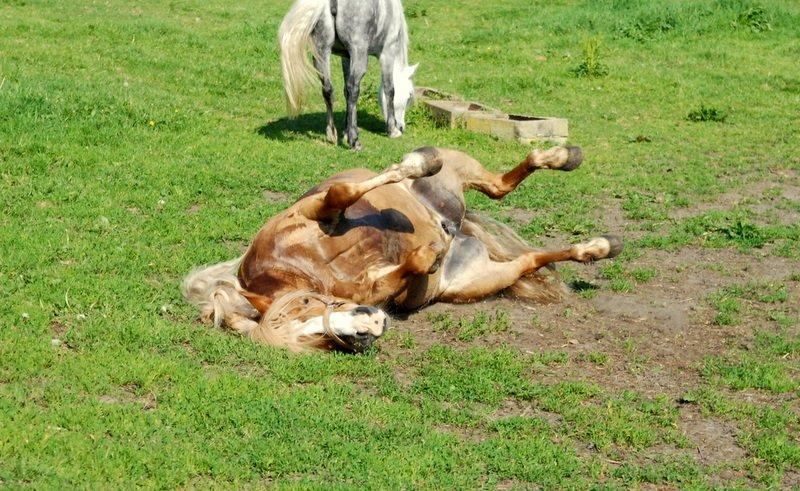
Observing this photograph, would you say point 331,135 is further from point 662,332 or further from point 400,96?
point 662,332

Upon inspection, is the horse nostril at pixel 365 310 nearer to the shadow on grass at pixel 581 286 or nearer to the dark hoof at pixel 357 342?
the dark hoof at pixel 357 342

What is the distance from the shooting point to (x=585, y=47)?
16359mm

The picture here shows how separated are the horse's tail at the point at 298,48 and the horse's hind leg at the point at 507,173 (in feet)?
13.2

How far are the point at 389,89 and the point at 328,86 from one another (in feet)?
3.06

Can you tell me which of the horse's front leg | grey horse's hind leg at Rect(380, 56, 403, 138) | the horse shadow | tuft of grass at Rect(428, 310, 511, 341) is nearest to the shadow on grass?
tuft of grass at Rect(428, 310, 511, 341)

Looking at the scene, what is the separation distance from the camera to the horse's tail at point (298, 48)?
37.0 ft

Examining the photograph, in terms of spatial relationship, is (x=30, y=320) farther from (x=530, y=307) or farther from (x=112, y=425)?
(x=530, y=307)

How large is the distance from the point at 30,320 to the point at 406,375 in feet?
7.11

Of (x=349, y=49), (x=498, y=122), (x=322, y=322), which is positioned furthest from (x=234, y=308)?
(x=498, y=122)

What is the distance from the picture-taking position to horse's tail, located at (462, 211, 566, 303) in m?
7.03

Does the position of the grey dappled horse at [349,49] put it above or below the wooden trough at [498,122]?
above

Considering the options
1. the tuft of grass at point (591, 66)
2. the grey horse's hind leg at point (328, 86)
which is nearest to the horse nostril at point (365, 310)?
the grey horse's hind leg at point (328, 86)

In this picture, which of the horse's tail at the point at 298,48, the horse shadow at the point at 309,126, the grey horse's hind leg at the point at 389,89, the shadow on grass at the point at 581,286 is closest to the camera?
the shadow on grass at the point at 581,286

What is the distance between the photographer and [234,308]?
602 centimetres
